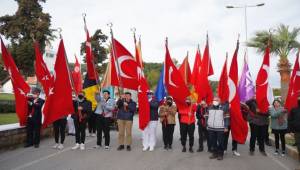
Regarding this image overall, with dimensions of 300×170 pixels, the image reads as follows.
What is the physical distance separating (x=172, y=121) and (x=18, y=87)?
4.64 meters

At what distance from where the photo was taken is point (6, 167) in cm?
859

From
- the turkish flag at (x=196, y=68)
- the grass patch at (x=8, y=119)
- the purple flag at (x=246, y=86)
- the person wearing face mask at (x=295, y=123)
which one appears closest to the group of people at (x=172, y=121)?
the person wearing face mask at (x=295, y=123)

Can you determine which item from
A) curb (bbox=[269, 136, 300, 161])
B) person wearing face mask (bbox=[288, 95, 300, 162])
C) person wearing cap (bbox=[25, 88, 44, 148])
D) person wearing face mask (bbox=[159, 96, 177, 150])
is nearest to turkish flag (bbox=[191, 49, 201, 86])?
person wearing face mask (bbox=[159, 96, 177, 150])

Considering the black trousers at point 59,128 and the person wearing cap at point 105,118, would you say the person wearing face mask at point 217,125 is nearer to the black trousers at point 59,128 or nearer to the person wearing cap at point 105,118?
the person wearing cap at point 105,118

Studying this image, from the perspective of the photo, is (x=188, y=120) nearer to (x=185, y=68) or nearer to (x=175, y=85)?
(x=175, y=85)

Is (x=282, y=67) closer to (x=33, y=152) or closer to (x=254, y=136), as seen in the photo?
(x=254, y=136)

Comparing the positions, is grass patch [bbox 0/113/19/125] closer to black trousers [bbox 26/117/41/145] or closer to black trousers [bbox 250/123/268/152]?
black trousers [bbox 26/117/41/145]

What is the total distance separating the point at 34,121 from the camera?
1191 centimetres

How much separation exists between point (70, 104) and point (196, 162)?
382 cm

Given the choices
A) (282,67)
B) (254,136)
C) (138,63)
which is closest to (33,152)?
(138,63)

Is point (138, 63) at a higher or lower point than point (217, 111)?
higher

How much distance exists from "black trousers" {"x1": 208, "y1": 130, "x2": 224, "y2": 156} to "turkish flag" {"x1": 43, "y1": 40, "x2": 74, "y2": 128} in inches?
152

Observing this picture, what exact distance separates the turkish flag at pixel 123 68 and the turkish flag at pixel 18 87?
106 inches

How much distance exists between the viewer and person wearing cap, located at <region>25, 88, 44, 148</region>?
11881 millimetres
